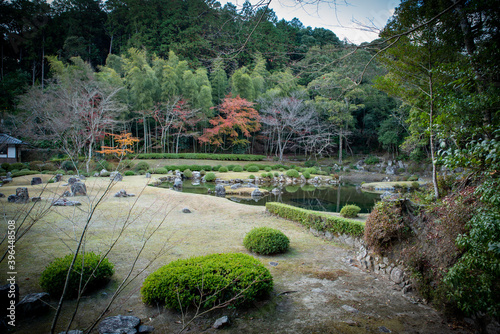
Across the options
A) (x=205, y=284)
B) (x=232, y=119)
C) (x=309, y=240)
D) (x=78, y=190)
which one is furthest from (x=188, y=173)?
(x=205, y=284)

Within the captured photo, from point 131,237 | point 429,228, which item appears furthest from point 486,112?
point 131,237

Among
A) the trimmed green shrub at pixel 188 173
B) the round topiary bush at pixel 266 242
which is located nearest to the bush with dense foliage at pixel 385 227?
the round topiary bush at pixel 266 242

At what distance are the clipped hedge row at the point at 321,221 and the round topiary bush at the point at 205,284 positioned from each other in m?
2.75

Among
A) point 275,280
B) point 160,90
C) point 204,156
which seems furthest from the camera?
point 204,156

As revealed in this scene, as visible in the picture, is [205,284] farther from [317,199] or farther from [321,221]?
[317,199]

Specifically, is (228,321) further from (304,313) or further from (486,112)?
(486,112)

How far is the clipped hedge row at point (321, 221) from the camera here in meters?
5.14

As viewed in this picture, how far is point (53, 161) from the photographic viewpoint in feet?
57.8

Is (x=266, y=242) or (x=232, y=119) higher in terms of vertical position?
(x=232, y=119)

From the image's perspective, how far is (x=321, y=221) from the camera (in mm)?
6004

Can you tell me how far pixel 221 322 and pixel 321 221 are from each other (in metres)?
4.00

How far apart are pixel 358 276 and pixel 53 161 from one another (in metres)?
20.9

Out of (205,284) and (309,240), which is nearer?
(205,284)

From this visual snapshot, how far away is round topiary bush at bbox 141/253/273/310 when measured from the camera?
2.72m
